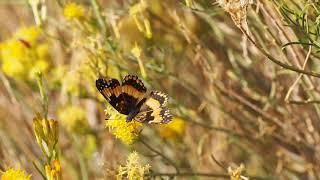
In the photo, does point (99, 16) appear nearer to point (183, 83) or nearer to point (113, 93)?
point (183, 83)

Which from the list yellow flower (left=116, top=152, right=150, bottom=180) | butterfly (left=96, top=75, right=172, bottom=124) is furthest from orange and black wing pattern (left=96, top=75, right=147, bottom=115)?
yellow flower (left=116, top=152, right=150, bottom=180)

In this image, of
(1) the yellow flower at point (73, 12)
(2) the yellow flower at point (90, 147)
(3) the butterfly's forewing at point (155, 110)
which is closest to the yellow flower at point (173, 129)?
(2) the yellow flower at point (90, 147)

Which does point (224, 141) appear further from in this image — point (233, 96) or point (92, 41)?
point (92, 41)

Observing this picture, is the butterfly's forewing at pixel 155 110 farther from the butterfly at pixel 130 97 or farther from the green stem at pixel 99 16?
the green stem at pixel 99 16

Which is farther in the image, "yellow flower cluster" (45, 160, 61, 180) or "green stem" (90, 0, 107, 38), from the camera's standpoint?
"green stem" (90, 0, 107, 38)

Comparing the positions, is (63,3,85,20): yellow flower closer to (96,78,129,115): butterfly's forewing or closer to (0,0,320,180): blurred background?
(0,0,320,180): blurred background

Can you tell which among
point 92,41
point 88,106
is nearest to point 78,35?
point 92,41

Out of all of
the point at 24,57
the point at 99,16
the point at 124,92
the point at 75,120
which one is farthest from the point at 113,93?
the point at 24,57
